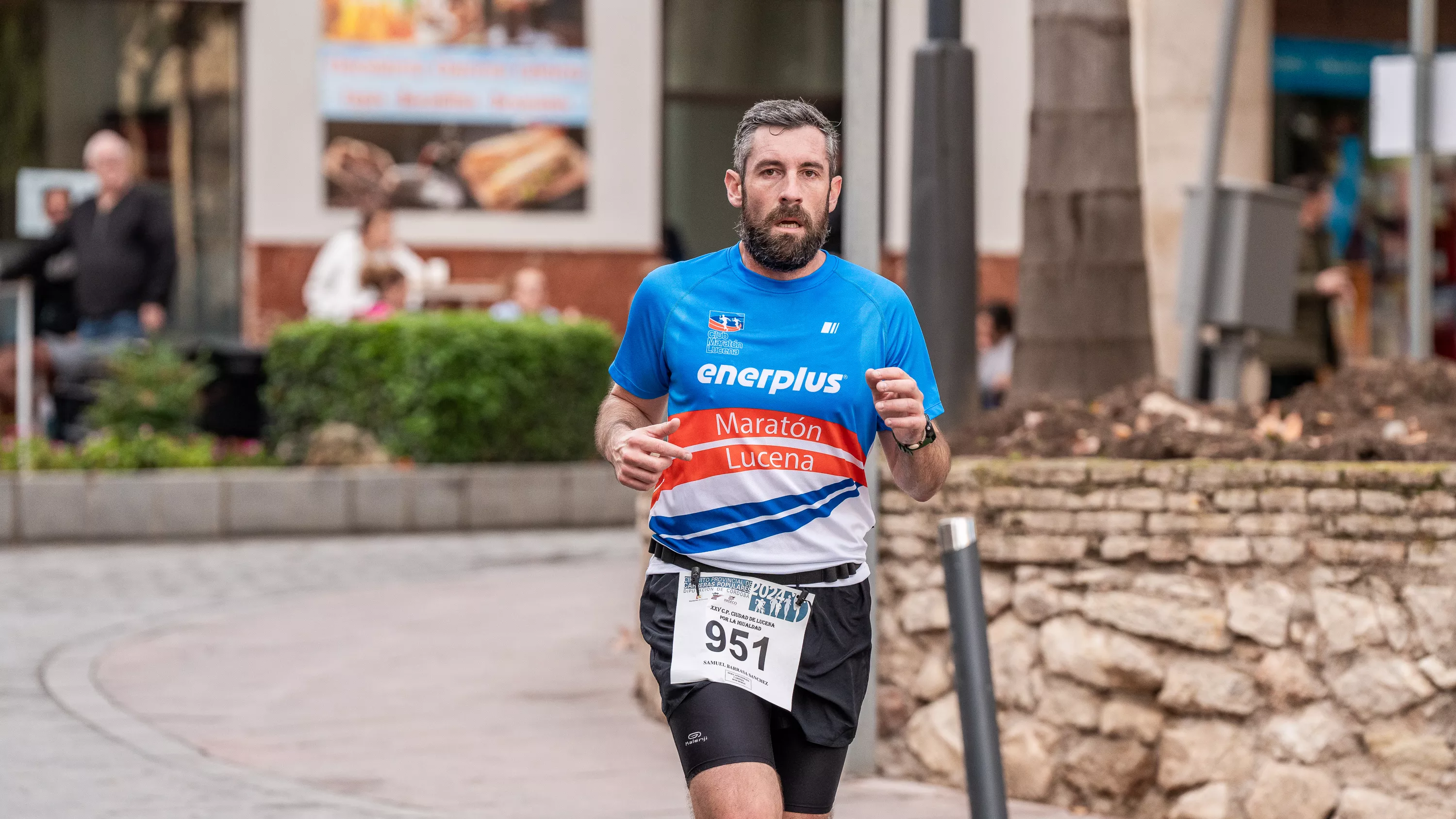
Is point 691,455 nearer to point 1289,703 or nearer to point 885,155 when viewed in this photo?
point 1289,703

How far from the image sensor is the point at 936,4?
781 cm

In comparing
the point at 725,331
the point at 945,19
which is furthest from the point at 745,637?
the point at 945,19

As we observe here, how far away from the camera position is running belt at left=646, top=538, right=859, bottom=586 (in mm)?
3809

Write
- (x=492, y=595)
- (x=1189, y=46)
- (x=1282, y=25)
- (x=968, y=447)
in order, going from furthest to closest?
1. (x=1282, y=25)
2. (x=1189, y=46)
3. (x=492, y=595)
4. (x=968, y=447)

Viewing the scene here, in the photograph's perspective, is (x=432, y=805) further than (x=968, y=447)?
No

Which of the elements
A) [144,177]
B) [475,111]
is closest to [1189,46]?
[475,111]

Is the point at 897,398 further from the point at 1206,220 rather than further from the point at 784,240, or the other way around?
the point at 1206,220

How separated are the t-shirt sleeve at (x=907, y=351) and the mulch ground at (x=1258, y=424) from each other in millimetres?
2730

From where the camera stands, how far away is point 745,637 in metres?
3.78

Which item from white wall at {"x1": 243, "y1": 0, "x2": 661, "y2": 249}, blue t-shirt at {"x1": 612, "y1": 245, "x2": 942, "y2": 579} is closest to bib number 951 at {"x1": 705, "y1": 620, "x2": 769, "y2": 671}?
blue t-shirt at {"x1": 612, "y1": 245, "x2": 942, "y2": 579}

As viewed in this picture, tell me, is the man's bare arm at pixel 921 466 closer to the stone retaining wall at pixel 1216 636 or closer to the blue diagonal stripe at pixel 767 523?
the blue diagonal stripe at pixel 767 523

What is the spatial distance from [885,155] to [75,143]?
687cm

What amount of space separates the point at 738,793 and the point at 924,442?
2.27 ft

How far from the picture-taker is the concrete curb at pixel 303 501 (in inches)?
491
